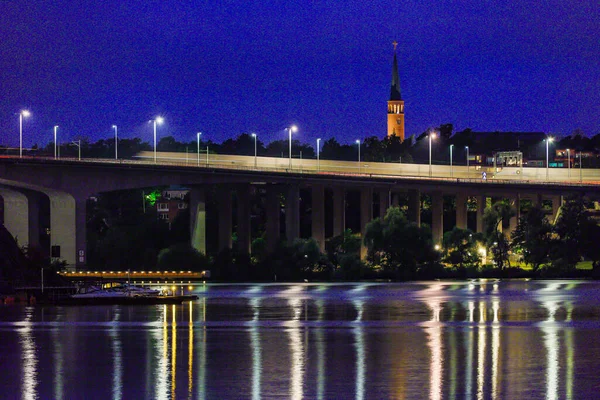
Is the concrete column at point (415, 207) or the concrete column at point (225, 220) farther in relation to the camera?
the concrete column at point (415, 207)

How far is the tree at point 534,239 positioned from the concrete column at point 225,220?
109ft

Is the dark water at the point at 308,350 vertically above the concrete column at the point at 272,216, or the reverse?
the concrete column at the point at 272,216

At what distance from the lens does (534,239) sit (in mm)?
130250

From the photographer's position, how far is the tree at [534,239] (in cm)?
13025

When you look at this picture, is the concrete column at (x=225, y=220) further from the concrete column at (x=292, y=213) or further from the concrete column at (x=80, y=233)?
the concrete column at (x=80, y=233)

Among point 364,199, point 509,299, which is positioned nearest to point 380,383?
point 509,299

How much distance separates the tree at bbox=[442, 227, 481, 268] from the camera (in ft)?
445

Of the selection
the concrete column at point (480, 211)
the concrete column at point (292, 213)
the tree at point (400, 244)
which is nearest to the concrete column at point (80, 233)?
the concrete column at point (292, 213)

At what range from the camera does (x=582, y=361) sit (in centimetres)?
4962

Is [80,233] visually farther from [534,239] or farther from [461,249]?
[534,239]

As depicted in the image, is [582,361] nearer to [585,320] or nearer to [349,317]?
[585,320]

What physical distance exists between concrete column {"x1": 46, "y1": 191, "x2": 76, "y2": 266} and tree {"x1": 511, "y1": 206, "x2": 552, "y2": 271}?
4210 cm

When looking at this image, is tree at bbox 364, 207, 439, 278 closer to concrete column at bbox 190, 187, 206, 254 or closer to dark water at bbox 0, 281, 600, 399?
concrete column at bbox 190, 187, 206, 254

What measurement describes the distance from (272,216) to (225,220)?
5.19 m
